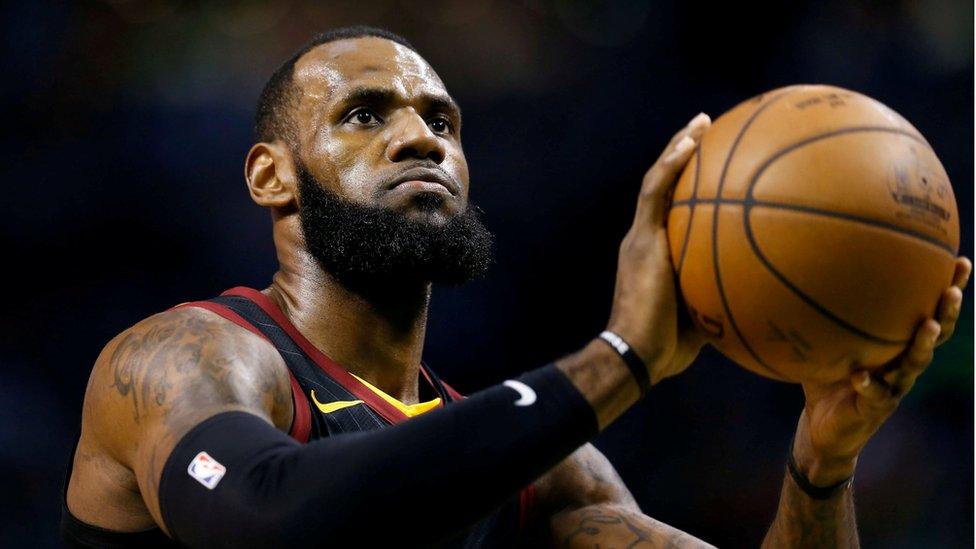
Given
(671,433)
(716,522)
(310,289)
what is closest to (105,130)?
(310,289)

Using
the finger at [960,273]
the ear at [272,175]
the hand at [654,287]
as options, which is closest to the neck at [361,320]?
the ear at [272,175]

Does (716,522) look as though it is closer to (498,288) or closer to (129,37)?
(498,288)

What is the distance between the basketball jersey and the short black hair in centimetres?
63

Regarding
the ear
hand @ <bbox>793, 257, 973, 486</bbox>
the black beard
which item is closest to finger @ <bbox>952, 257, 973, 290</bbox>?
hand @ <bbox>793, 257, 973, 486</bbox>

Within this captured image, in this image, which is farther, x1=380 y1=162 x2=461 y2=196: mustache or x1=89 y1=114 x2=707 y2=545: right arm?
x1=380 y1=162 x2=461 y2=196: mustache

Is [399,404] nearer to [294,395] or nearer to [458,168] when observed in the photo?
[294,395]

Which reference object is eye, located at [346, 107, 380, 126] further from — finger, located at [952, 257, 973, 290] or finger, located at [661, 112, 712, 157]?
finger, located at [952, 257, 973, 290]

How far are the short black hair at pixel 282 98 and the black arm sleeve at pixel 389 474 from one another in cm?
165

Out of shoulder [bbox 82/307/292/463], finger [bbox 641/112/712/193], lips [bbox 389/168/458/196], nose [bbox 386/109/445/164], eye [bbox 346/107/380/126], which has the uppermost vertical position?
finger [bbox 641/112/712/193]

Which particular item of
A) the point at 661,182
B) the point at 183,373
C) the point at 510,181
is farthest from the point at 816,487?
the point at 510,181

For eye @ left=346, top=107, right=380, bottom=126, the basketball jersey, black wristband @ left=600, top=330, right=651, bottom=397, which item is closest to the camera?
black wristband @ left=600, top=330, right=651, bottom=397

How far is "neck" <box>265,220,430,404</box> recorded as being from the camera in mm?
3232

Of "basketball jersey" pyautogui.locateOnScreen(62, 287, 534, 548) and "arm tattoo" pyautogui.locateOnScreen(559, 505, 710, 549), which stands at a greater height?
"basketball jersey" pyautogui.locateOnScreen(62, 287, 534, 548)

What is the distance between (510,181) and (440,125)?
8.48 feet
